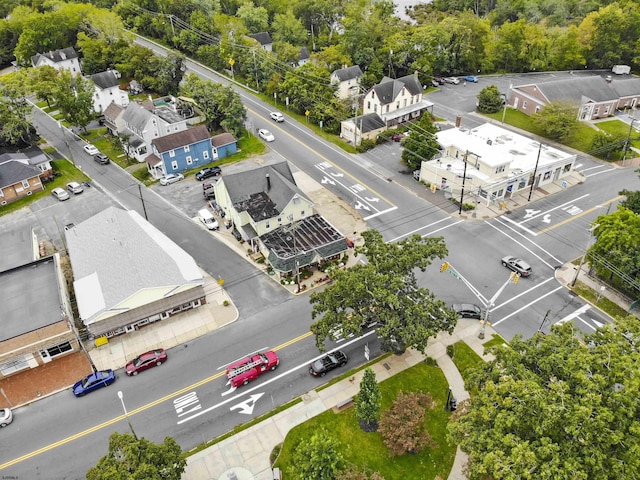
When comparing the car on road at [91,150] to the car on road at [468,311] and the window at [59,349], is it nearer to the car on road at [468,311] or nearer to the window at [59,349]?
the window at [59,349]

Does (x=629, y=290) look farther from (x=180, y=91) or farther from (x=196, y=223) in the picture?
(x=180, y=91)

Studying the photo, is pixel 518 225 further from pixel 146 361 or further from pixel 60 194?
pixel 60 194

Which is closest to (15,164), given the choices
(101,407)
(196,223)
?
(196,223)

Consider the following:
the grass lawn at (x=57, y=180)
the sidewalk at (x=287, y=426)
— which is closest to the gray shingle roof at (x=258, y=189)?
the sidewalk at (x=287, y=426)

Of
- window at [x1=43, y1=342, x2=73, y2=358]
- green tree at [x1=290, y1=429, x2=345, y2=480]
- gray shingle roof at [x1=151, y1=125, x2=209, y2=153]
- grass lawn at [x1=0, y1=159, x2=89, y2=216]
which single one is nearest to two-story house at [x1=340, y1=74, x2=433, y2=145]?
gray shingle roof at [x1=151, y1=125, x2=209, y2=153]

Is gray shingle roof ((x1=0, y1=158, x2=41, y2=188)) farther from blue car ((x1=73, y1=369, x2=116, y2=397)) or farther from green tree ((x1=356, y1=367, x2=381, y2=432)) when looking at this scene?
green tree ((x1=356, y1=367, x2=381, y2=432))
